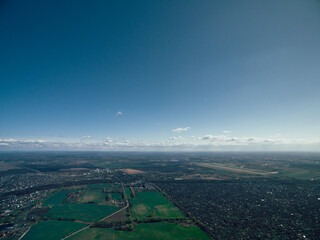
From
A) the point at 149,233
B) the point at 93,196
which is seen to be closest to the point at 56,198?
the point at 93,196

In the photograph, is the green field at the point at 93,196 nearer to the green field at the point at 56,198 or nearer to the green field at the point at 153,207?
the green field at the point at 56,198

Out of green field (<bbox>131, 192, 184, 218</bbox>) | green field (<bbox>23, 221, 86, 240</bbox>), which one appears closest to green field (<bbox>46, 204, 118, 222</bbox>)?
green field (<bbox>23, 221, 86, 240</bbox>)

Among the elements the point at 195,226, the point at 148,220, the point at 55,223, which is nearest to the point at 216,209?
the point at 195,226

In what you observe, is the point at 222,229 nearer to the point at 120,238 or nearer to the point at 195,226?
the point at 195,226

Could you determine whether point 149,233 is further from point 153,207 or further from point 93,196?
point 93,196

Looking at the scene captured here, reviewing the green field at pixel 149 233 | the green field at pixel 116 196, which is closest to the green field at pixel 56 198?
the green field at pixel 116 196
